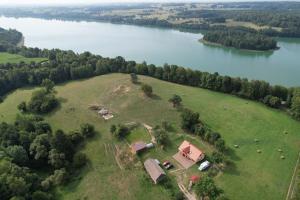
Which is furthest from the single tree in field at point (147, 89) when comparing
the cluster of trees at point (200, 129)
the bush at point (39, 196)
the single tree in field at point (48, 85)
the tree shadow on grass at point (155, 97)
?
the bush at point (39, 196)

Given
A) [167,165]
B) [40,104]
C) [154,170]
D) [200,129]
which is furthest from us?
[40,104]

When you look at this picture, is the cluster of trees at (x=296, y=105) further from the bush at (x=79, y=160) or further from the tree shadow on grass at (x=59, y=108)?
the tree shadow on grass at (x=59, y=108)

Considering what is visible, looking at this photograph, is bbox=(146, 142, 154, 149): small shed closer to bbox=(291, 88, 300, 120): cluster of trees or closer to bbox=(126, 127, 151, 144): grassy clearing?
bbox=(126, 127, 151, 144): grassy clearing

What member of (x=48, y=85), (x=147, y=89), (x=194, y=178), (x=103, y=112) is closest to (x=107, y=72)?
(x=48, y=85)

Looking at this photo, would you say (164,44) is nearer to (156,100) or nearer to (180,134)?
(156,100)

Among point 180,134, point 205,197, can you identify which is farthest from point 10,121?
point 205,197

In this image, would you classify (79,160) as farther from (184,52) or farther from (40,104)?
(184,52)
